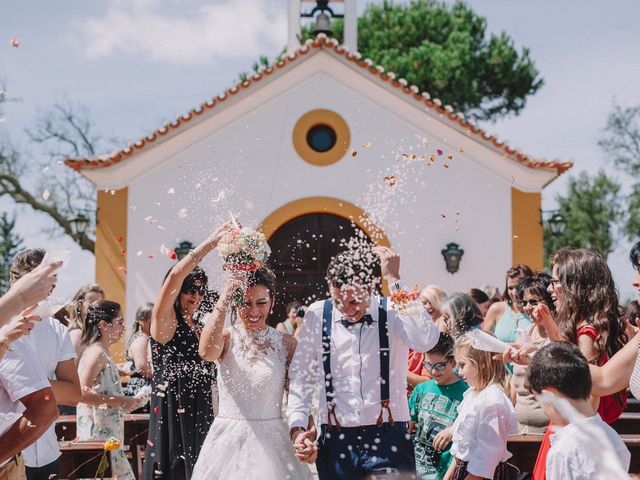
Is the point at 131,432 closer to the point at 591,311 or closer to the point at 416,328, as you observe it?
the point at 416,328

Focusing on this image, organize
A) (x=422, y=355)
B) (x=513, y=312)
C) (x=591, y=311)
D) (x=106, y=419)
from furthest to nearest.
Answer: (x=513, y=312), (x=422, y=355), (x=106, y=419), (x=591, y=311)

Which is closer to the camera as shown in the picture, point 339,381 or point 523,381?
point 339,381

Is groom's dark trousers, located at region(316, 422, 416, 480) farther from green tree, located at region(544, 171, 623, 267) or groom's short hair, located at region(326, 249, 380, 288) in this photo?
green tree, located at region(544, 171, 623, 267)

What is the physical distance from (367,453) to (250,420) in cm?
72

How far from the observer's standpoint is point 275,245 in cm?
1225

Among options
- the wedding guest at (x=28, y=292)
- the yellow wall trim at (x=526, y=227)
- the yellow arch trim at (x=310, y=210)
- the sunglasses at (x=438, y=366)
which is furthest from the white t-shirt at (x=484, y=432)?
the yellow wall trim at (x=526, y=227)

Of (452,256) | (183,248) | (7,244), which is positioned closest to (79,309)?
(183,248)

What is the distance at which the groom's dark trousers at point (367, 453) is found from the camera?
147 inches

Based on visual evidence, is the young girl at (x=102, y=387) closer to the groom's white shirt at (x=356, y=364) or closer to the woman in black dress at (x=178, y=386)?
the woman in black dress at (x=178, y=386)

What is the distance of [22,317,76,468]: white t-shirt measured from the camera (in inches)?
149

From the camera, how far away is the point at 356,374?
3.86 m

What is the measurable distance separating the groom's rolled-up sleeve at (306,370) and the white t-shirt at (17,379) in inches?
51.1

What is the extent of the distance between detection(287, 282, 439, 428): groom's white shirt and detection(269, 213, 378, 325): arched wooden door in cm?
789

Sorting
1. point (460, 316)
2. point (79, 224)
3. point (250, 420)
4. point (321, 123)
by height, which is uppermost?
point (321, 123)
